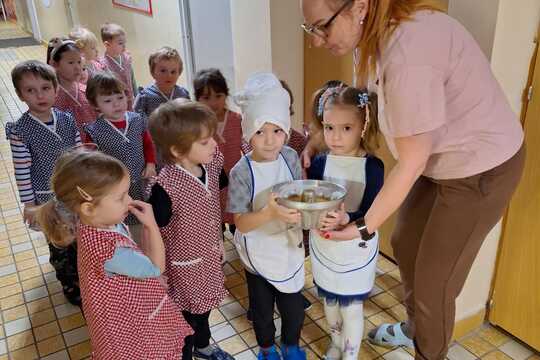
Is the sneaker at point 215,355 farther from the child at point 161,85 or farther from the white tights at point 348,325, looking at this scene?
the child at point 161,85

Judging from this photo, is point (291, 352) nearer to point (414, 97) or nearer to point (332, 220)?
A: point (332, 220)

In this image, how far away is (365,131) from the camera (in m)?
1.44

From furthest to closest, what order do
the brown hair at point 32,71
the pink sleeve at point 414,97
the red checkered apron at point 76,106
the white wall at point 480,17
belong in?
the red checkered apron at point 76,106 < the brown hair at point 32,71 < the white wall at point 480,17 < the pink sleeve at point 414,97

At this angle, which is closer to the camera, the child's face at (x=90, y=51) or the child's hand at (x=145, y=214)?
the child's hand at (x=145, y=214)

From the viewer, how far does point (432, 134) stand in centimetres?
113

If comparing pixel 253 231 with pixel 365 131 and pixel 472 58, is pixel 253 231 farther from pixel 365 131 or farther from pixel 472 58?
pixel 472 58

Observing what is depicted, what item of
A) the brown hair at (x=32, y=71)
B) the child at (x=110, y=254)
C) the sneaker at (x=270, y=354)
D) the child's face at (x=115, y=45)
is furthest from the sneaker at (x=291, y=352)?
the child's face at (x=115, y=45)

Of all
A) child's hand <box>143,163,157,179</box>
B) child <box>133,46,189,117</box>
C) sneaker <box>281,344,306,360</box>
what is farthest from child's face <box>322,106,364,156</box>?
child <box>133,46,189,117</box>

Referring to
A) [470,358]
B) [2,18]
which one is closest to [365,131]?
[470,358]

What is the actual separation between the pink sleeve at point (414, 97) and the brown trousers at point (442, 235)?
0.97 feet

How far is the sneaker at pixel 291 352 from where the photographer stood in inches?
66.9

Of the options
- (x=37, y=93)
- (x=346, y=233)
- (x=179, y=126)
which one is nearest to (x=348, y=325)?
(x=346, y=233)

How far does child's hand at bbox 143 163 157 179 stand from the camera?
214 cm

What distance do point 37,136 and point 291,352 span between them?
1.32 metres
